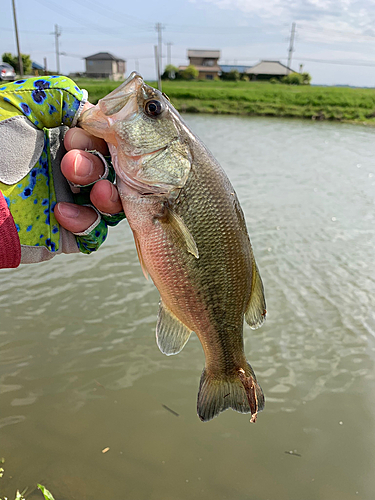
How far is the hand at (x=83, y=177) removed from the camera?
202 cm

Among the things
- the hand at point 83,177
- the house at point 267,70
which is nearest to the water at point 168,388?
the hand at point 83,177

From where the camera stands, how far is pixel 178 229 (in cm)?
203

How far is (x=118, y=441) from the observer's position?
449cm

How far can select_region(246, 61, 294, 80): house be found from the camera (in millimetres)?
83812

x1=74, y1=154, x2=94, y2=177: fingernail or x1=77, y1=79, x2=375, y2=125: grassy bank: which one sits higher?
x1=74, y1=154, x2=94, y2=177: fingernail

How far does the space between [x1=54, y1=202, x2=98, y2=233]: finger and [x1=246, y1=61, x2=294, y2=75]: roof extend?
89745 mm

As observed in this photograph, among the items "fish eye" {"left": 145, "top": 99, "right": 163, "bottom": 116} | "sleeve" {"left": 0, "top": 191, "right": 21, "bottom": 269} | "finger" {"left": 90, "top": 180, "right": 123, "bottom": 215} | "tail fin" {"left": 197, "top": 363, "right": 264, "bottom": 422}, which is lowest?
"tail fin" {"left": 197, "top": 363, "right": 264, "bottom": 422}

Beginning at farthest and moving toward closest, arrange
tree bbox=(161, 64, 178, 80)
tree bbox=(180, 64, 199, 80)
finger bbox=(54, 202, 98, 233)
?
tree bbox=(161, 64, 178, 80) → tree bbox=(180, 64, 199, 80) → finger bbox=(54, 202, 98, 233)

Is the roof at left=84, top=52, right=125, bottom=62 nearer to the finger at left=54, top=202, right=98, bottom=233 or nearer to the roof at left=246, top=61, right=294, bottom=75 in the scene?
the roof at left=246, top=61, right=294, bottom=75

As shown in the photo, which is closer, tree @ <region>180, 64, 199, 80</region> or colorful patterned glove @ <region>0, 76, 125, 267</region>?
colorful patterned glove @ <region>0, 76, 125, 267</region>

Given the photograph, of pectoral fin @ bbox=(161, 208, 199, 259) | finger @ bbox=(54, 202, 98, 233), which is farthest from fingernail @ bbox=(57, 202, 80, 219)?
pectoral fin @ bbox=(161, 208, 199, 259)

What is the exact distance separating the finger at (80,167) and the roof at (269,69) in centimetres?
8980

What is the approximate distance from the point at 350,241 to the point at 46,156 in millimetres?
8983

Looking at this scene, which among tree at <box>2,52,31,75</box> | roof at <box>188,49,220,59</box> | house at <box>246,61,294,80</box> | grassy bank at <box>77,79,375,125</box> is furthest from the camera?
roof at <box>188,49,220,59</box>
